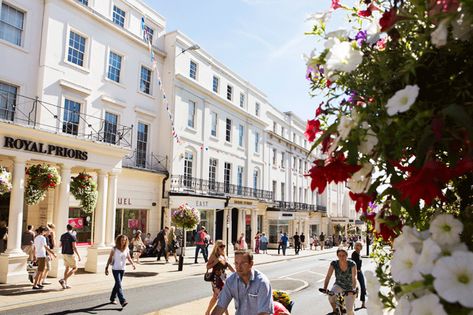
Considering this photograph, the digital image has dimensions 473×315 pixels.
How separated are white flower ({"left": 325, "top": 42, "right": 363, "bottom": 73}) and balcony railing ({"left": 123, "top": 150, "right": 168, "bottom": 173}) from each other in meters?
21.2

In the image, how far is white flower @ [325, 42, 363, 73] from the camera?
1356mm

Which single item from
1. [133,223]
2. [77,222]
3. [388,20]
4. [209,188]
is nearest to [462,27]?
[388,20]

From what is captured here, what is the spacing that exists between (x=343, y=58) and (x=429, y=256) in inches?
27.5

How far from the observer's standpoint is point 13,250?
43.3 ft

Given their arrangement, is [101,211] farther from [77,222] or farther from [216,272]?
[216,272]

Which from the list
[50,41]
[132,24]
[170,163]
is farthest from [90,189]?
[132,24]

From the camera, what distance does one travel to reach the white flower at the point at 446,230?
1.10m

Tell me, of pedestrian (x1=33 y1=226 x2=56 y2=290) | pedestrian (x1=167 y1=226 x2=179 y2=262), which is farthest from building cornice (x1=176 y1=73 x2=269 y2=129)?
pedestrian (x1=33 y1=226 x2=56 y2=290)

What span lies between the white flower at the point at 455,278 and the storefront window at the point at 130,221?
71.1ft

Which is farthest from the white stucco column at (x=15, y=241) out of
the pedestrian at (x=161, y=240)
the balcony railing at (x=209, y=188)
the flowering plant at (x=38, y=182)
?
the balcony railing at (x=209, y=188)

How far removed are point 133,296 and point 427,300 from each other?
12.4 m

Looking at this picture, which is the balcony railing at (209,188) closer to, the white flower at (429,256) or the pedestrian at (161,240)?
the pedestrian at (161,240)

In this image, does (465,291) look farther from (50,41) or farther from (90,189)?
(50,41)

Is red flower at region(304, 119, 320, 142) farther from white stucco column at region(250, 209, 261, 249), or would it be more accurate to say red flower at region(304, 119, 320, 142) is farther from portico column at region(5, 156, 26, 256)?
white stucco column at region(250, 209, 261, 249)
